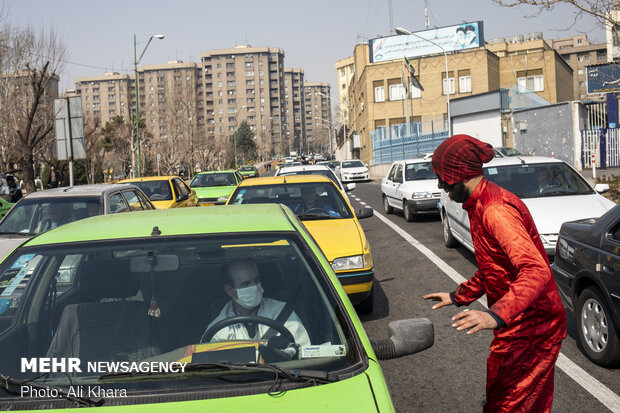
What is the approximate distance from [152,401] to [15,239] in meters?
6.41

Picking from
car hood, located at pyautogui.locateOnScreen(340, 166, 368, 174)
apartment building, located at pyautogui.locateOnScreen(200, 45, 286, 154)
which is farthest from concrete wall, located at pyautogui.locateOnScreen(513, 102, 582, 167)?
apartment building, located at pyautogui.locateOnScreen(200, 45, 286, 154)

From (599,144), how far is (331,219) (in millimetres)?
28473

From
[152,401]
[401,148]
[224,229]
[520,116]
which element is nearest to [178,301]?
[224,229]

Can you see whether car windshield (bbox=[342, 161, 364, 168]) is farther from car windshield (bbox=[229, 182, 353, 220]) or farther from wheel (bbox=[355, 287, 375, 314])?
wheel (bbox=[355, 287, 375, 314])

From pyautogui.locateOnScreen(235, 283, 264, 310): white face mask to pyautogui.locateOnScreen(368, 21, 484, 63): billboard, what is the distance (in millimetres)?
70505

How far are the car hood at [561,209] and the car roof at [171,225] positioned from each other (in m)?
6.11

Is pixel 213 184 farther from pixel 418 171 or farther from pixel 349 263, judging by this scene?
pixel 349 263

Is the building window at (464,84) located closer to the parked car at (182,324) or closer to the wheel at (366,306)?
the wheel at (366,306)

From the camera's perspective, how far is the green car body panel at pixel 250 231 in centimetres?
222

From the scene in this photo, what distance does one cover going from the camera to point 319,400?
226 centimetres

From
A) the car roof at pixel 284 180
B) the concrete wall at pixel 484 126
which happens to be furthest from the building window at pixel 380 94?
the car roof at pixel 284 180

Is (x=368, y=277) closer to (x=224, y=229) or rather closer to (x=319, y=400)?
(x=224, y=229)

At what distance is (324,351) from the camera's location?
104 inches

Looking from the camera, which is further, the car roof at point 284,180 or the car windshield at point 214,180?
the car windshield at point 214,180
